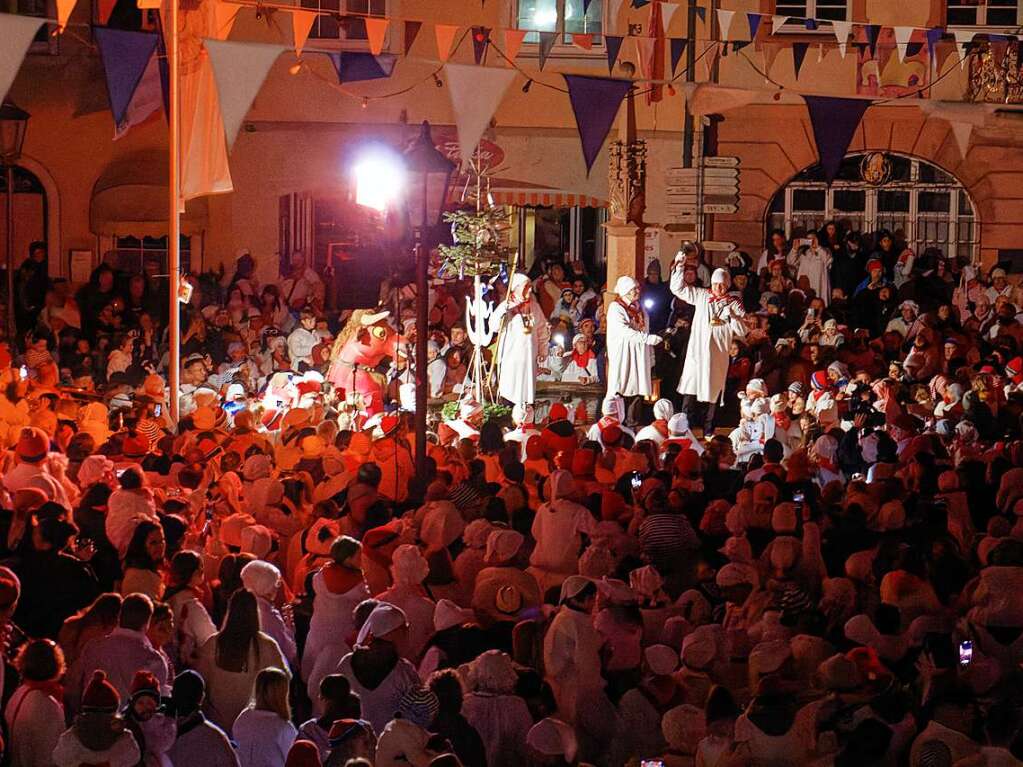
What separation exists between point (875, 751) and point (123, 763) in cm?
298

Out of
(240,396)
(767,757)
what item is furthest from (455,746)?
(240,396)

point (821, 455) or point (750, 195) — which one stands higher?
point (750, 195)

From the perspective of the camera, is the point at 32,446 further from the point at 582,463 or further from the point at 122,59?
the point at 122,59

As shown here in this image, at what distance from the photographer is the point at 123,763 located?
7.63 meters

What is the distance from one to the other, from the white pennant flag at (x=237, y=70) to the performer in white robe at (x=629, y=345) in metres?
5.43

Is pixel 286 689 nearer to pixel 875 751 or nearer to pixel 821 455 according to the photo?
pixel 875 751

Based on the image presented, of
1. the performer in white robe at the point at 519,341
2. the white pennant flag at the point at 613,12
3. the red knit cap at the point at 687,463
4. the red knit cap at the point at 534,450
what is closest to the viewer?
the red knit cap at the point at 687,463

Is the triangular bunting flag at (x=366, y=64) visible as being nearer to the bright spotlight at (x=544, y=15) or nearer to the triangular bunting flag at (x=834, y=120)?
the triangular bunting flag at (x=834, y=120)

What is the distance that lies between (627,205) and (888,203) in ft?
23.7

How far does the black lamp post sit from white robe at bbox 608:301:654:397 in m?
7.28

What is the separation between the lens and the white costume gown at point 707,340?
68.7 ft

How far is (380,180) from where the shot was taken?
46.4 feet

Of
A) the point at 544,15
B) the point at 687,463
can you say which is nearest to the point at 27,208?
the point at 544,15

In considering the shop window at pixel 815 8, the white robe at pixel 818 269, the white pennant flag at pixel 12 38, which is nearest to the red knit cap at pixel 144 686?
the white pennant flag at pixel 12 38
